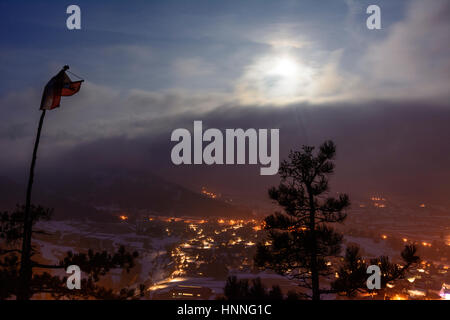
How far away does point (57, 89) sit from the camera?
1024cm

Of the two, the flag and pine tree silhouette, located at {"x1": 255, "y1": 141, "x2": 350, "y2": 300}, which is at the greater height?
the flag

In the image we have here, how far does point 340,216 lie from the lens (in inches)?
477

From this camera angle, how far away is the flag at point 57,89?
9953 millimetres

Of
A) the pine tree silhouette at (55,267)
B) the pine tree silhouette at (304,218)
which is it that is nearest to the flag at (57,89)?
the pine tree silhouette at (55,267)

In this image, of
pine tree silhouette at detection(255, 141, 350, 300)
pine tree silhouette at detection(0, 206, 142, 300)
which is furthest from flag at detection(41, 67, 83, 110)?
pine tree silhouette at detection(255, 141, 350, 300)

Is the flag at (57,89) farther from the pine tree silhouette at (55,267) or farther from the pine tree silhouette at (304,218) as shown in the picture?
the pine tree silhouette at (304,218)

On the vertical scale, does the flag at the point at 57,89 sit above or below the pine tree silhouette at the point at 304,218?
above

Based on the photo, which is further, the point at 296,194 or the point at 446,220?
the point at 446,220

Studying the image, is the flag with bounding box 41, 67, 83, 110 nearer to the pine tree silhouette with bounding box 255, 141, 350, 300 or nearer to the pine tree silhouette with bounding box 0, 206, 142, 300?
the pine tree silhouette with bounding box 0, 206, 142, 300

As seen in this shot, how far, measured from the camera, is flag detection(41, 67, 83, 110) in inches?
392
